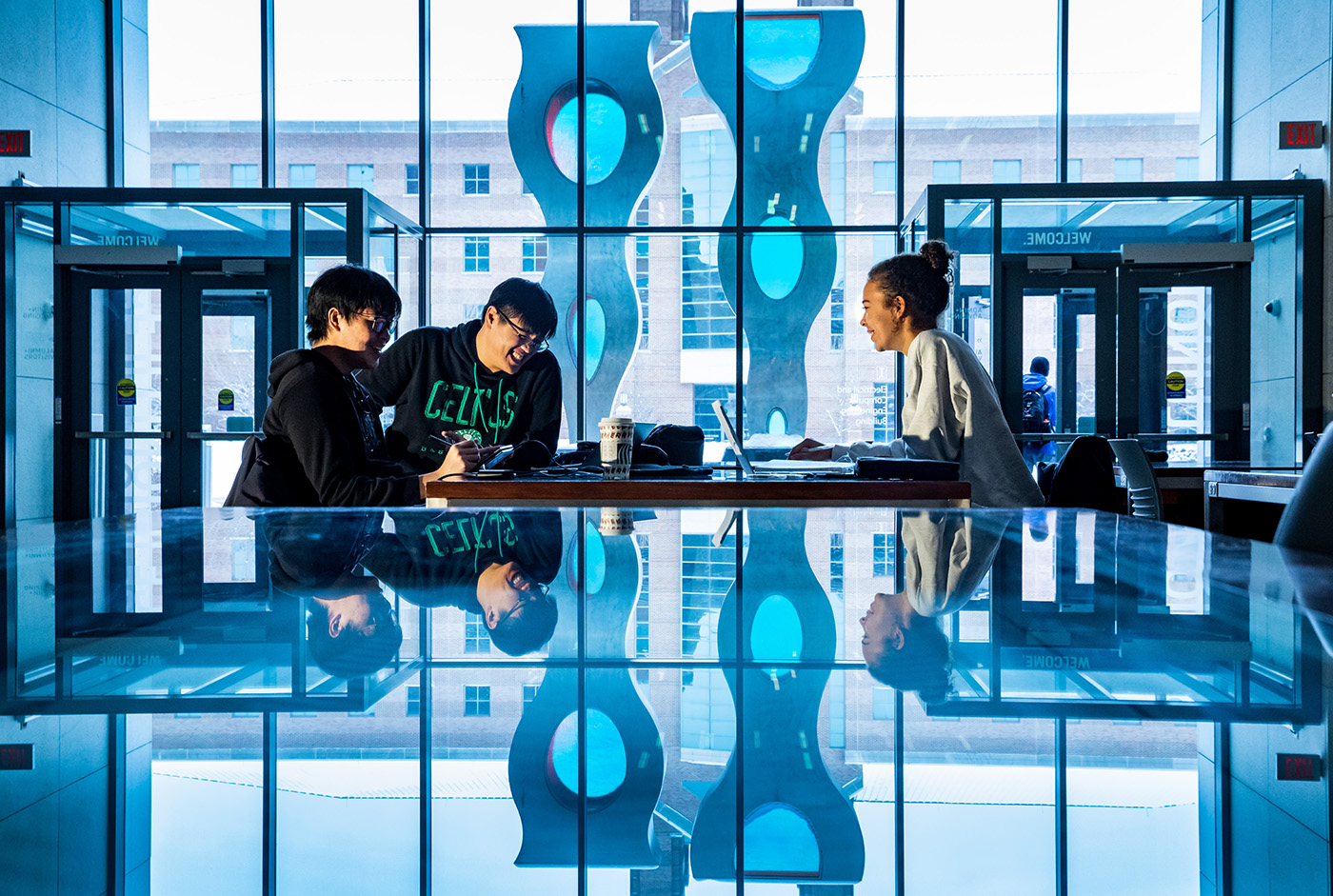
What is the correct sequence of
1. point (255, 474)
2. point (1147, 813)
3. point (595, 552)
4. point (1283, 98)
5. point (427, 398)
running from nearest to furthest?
point (1147, 813), point (595, 552), point (255, 474), point (427, 398), point (1283, 98)

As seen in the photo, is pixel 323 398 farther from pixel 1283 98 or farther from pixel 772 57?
pixel 1283 98

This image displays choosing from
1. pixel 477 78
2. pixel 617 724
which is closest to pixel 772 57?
pixel 477 78

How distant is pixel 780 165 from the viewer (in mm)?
7832

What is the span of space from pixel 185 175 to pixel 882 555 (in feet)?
28.1

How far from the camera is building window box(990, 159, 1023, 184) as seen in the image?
7.88m

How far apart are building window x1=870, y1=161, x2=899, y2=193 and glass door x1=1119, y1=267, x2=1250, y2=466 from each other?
1870 millimetres

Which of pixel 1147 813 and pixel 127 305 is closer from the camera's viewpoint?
pixel 1147 813

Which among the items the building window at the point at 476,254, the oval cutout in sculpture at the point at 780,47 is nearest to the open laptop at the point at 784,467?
the building window at the point at 476,254

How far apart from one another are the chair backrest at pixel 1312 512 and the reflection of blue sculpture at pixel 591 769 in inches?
37.8

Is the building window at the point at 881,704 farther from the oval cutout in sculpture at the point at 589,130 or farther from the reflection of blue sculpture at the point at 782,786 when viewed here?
the oval cutout in sculpture at the point at 589,130

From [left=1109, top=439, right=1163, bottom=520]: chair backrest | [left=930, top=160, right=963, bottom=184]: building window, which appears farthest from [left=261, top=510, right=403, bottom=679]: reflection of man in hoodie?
[left=930, top=160, right=963, bottom=184]: building window

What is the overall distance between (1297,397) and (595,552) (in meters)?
6.98

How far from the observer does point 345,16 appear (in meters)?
7.81

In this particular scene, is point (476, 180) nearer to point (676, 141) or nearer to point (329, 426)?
point (676, 141)
